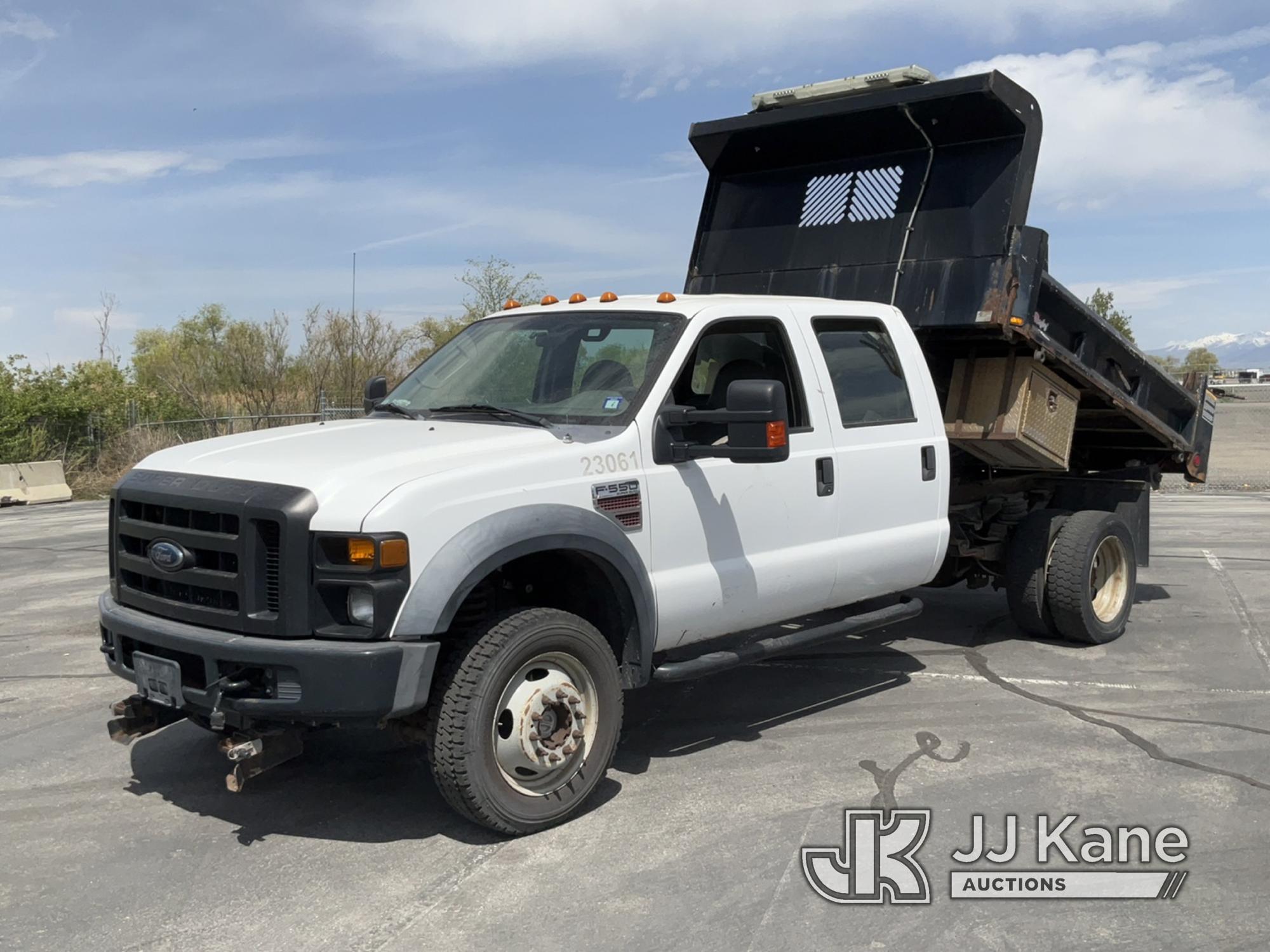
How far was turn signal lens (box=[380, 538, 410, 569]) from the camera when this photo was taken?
418 centimetres

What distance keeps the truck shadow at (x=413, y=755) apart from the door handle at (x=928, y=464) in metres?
1.23

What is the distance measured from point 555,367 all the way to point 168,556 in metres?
1.93

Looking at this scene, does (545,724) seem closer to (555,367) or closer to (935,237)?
(555,367)

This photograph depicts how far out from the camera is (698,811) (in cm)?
486

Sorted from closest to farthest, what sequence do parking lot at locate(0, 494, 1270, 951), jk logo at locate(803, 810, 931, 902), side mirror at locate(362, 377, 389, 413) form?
1. parking lot at locate(0, 494, 1270, 951)
2. jk logo at locate(803, 810, 931, 902)
3. side mirror at locate(362, 377, 389, 413)

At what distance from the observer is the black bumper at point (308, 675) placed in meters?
4.17

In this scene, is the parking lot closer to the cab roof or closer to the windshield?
the windshield

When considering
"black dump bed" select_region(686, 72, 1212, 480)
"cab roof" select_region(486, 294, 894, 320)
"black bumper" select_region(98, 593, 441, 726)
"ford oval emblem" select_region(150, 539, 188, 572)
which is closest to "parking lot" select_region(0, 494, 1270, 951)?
"black bumper" select_region(98, 593, 441, 726)

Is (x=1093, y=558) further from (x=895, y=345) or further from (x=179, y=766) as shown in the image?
(x=179, y=766)

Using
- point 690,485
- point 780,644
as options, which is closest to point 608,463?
point 690,485

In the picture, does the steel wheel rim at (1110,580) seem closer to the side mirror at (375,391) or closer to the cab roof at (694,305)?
the cab roof at (694,305)

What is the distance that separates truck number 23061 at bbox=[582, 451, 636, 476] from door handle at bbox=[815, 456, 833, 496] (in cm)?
117

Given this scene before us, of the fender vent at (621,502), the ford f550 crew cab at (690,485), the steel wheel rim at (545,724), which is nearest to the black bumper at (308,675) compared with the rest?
the ford f550 crew cab at (690,485)

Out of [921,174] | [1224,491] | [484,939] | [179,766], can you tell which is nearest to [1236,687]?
[921,174]
